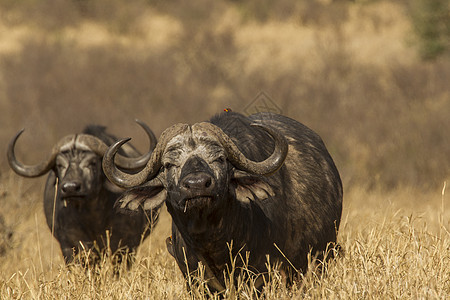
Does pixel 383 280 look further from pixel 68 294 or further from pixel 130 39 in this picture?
pixel 130 39

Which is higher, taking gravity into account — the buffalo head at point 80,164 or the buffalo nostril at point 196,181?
the buffalo nostril at point 196,181

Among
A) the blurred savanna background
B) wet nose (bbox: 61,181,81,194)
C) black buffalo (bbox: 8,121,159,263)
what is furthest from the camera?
black buffalo (bbox: 8,121,159,263)

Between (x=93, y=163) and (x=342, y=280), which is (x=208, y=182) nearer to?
(x=342, y=280)

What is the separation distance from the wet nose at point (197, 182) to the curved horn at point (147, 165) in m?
0.47

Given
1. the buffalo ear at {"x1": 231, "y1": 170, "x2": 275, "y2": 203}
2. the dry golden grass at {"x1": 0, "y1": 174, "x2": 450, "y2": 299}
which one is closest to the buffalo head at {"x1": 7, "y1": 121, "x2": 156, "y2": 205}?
the dry golden grass at {"x1": 0, "y1": 174, "x2": 450, "y2": 299}

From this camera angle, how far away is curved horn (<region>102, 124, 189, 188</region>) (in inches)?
165

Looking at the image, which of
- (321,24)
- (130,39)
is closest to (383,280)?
(321,24)

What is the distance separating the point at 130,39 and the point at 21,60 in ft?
21.8

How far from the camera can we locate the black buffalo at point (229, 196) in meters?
4.00

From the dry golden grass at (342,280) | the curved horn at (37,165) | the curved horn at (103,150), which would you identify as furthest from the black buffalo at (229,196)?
the curved horn at (37,165)

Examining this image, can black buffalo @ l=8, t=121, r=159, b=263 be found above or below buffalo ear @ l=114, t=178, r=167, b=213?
below

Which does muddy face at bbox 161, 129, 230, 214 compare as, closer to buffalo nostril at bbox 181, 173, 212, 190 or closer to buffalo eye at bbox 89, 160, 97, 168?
buffalo nostril at bbox 181, 173, 212, 190

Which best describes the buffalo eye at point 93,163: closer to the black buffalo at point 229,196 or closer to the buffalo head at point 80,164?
the buffalo head at point 80,164

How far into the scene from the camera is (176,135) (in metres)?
4.15
